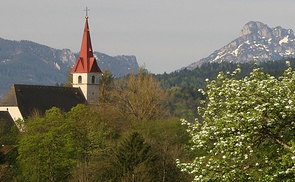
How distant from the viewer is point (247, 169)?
20703mm

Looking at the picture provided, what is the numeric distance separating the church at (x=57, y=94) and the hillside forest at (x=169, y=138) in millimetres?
4657

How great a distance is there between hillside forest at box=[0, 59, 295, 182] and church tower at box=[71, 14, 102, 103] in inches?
175

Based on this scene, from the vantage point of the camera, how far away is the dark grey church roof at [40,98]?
93562 millimetres

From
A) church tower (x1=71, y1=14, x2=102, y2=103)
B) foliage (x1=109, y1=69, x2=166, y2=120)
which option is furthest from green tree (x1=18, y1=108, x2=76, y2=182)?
church tower (x1=71, y1=14, x2=102, y2=103)

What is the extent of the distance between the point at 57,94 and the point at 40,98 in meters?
4.17

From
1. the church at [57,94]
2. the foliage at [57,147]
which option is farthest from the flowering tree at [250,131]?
the church at [57,94]

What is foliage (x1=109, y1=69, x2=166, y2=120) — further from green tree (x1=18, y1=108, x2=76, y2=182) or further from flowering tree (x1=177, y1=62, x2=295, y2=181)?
flowering tree (x1=177, y1=62, x2=295, y2=181)

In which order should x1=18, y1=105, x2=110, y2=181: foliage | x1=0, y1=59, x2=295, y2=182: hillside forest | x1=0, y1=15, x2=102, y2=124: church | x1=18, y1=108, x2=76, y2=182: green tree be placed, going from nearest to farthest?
x1=0, y1=59, x2=295, y2=182: hillside forest → x1=18, y1=108, x2=76, y2=182: green tree → x1=18, y1=105, x2=110, y2=181: foliage → x1=0, y1=15, x2=102, y2=124: church

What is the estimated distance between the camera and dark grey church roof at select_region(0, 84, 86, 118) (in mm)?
93562

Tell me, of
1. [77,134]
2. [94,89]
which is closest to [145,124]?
[77,134]

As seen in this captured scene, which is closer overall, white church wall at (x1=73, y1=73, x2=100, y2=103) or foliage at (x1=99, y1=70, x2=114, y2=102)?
foliage at (x1=99, y1=70, x2=114, y2=102)

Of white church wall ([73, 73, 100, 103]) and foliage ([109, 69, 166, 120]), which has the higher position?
white church wall ([73, 73, 100, 103])

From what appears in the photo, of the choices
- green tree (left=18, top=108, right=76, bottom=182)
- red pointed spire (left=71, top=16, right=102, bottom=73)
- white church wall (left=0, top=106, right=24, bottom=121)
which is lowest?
green tree (left=18, top=108, right=76, bottom=182)

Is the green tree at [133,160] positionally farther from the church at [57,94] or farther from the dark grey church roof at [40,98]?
the dark grey church roof at [40,98]
